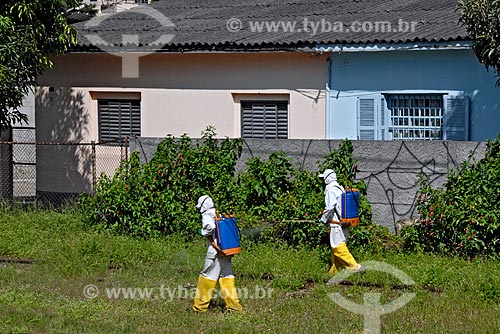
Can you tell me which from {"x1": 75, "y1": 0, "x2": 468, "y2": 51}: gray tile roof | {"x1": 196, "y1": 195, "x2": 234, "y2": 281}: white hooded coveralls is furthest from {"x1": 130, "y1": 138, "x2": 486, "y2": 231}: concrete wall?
{"x1": 196, "y1": 195, "x2": 234, "y2": 281}: white hooded coveralls

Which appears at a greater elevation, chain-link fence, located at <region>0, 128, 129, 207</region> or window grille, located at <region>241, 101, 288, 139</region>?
window grille, located at <region>241, 101, 288, 139</region>

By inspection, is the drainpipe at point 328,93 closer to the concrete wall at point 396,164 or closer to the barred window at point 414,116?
the barred window at point 414,116

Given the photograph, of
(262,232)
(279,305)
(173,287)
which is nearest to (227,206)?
(262,232)

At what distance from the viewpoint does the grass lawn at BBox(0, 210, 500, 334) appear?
31.9ft

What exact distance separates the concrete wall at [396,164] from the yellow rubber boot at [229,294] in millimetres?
4085

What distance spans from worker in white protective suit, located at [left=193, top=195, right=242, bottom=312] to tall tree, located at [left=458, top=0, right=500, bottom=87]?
5.15 m

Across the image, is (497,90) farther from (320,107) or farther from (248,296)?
(248,296)

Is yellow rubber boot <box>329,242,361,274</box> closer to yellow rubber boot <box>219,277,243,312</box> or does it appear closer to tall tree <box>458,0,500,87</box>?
yellow rubber boot <box>219,277,243,312</box>

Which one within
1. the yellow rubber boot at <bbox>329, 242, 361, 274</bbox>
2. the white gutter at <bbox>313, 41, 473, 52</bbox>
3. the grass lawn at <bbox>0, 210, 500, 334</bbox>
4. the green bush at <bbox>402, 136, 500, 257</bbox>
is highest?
the white gutter at <bbox>313, 41, 473, 52</bbox>

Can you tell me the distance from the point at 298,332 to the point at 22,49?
314 inches

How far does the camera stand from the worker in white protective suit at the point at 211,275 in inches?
405

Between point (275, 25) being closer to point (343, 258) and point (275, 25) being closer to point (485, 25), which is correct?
point (485, 25)

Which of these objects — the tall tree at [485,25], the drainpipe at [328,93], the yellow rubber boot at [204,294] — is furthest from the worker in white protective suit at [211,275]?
the drainpipe at [328,93]

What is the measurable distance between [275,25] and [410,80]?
3.02m
